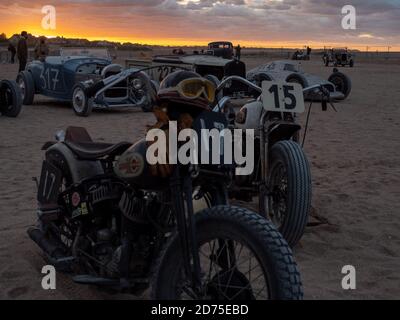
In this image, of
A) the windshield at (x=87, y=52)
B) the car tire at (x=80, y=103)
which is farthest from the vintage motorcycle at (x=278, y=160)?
the windshield at (x=87, y=52)

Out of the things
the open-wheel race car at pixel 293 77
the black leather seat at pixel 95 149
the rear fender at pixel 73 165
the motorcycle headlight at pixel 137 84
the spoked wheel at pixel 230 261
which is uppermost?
the open-wheel race car at pixel 293 77

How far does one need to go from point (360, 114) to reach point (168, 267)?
13.0 meters

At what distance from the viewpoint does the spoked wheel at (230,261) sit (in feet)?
8.10

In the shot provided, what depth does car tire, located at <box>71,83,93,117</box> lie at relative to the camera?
13117mm

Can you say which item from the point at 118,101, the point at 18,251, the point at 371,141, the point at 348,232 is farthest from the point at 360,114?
the point at 18,251

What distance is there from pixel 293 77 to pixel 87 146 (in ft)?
44.1

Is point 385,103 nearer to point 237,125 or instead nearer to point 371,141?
point 371,141

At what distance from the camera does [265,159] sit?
193 inches

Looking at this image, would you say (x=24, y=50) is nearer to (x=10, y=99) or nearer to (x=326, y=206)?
(x=10, y=99)

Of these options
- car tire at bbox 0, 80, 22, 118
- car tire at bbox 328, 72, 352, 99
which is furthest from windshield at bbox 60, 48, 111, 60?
car tire at bbox 328, 72, 352, 99

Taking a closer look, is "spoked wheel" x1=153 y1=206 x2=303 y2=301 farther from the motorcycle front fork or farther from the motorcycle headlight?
the motorcycle headlight

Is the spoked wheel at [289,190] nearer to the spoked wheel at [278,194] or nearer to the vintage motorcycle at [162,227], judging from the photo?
the spoked wheel at [278,194]

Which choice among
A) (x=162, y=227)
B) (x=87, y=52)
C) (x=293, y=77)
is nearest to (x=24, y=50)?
(x=87, y=52)

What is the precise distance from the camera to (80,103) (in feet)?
43.5
